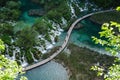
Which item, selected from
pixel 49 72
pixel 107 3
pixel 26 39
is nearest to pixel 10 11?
pixel 26 39

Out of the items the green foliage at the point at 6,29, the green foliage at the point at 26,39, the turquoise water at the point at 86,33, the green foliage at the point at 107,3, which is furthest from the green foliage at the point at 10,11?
the green foliage at the point at 107,3

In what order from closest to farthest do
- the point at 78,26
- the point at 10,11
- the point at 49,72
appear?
the point at 49,72
the point at 10,11
the point at 78,26

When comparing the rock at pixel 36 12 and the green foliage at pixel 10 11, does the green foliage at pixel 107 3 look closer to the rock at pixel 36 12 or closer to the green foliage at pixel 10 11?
the rock at pixel 36 12

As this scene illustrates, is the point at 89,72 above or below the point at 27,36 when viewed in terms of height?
below

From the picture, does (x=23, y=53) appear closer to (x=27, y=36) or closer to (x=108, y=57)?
(x=27, y=36)

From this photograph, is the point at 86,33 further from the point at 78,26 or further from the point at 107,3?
the point at 107,3

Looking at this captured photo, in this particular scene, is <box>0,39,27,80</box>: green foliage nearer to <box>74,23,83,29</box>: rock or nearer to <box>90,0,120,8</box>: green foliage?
<box>74,23,83,29</box>: rock

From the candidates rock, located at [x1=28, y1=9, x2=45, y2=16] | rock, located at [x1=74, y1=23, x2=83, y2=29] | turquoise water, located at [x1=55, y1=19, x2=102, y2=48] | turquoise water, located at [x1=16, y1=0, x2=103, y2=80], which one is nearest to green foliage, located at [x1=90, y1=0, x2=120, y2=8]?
turquoise water, located at [x1=55, y1=19, x2=102, y2=48]

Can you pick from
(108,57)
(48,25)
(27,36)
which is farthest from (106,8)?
(27,36)

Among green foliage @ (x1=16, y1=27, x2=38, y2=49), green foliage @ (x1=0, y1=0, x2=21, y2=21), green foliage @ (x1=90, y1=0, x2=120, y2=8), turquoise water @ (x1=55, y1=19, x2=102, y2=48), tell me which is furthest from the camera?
green foliage @ (x1=90, y1=0, x2=120, y2=8)
